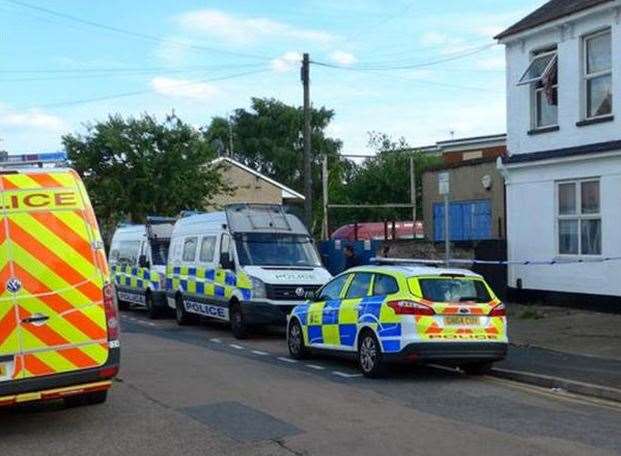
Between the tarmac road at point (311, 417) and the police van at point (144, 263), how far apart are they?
946 cm

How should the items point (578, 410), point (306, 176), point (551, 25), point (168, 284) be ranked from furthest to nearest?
1. point (306, 176)
2. point (168, 284)
3. point (551, 25)
4. point (578, 410)

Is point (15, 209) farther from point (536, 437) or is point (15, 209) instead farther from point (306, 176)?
point (306, 176)

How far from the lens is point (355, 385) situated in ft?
33.9

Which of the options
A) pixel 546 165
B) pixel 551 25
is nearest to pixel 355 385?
pixel 546 165

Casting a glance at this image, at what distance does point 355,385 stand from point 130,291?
1423cm

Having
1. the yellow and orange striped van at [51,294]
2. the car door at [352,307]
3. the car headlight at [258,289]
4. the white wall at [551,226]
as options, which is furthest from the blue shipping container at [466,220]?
the yellow and orange striped van at [51,294]

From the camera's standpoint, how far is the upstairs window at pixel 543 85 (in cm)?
1800

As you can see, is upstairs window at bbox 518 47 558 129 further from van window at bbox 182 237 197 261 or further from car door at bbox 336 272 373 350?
car door at bbox 336 272 373 350

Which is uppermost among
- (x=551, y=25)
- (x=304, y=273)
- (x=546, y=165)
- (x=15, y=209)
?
(x=551, y=25)

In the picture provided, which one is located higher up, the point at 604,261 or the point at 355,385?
the point at 604,261

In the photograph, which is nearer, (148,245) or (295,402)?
(295,402)

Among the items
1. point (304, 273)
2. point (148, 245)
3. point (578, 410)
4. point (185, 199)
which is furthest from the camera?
point (185, 199)

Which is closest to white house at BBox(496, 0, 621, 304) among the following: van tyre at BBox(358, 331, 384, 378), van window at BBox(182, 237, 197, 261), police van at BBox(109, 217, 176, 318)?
van window at BBox(182, 237, 197, 261)

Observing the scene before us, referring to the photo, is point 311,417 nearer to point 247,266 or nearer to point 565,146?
point 247,266
